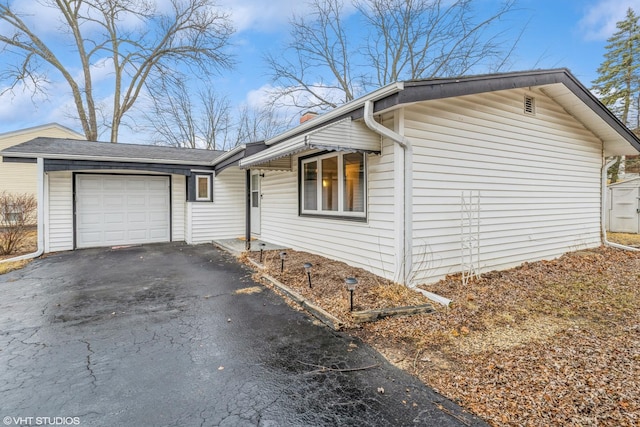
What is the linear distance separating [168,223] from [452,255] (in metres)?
9.55

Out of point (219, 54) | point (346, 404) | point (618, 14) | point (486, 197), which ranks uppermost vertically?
point (618, 14)

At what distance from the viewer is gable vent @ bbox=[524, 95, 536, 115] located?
6.31 metres

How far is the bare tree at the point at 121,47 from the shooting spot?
15.3 m

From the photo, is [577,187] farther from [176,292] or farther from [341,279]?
[176,292]

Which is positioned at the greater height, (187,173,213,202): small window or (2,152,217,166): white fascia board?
(2,152,217,166): white fascia board

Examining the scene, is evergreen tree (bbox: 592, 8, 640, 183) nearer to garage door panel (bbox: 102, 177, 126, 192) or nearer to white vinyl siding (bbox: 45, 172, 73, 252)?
garage door panel (bbox: 102, 177, 126, 192)

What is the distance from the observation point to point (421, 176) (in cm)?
487

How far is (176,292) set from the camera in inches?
200

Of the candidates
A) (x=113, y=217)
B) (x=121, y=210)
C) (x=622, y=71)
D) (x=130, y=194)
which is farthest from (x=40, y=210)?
(x=622, y=71)

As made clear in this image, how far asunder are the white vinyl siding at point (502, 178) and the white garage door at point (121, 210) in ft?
30.4

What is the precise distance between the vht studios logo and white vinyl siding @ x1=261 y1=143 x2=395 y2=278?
4047 mm

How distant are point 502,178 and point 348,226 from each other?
322 cm

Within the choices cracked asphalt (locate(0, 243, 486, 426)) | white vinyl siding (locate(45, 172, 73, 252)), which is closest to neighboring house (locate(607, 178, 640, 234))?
cracked asphalt (locate(0, 243, 486, 426))

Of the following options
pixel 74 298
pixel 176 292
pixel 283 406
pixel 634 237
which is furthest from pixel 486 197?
pixel 634 237
